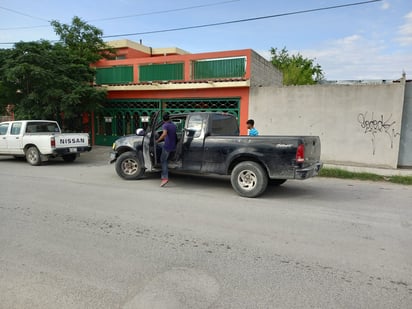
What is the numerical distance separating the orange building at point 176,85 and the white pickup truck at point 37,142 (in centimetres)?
451

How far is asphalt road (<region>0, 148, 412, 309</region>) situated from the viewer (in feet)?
9.25

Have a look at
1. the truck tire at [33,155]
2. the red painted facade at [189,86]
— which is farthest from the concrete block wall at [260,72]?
the truck tire at [33,155]

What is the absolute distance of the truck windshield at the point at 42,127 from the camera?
11.2 metres

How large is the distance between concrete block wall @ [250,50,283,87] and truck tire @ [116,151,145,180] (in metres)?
6.37

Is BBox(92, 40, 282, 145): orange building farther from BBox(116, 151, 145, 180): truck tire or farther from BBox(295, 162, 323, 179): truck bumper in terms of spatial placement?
BBox(295, 162, 323, 179): truck bumper

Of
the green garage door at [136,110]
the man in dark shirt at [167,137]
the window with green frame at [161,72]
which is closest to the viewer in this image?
the man in dark shirt at [167,137]

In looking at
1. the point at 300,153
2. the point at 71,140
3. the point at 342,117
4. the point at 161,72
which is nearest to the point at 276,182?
the point at 300,153

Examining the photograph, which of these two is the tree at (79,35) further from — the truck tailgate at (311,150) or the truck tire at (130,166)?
the truck tailgate at (311,150)

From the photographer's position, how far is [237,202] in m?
6.11

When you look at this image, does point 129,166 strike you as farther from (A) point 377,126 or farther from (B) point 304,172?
(A) point 377,126

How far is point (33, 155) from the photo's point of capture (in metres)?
10.8

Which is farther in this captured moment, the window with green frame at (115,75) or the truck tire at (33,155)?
the window with green frame at (115,75)

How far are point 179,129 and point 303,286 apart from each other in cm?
546

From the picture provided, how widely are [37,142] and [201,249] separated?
9119 mm
